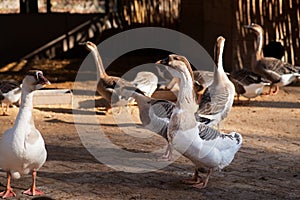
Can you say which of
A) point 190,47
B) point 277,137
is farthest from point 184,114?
point 190,47

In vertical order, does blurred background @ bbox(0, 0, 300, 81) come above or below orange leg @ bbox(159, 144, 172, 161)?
above

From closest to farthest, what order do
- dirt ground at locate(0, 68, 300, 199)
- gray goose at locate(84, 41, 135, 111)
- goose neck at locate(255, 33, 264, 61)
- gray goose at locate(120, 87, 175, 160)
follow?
dirt ground at locate(0, 68, 300, 199) → gray goose at locate(120, 87, 175, 160) → gray goose at locate(84, 41, 135, 111) → goose neck at locate(255, 33, 264, 61)

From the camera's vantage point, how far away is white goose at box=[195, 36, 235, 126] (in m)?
7.70

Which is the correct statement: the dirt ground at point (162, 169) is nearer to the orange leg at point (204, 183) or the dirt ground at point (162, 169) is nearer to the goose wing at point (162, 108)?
the orange leg at point (204, 183)

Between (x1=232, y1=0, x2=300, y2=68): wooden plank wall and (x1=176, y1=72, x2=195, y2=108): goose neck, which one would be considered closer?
(x1=176, y1=72, x2=195, y2=108): goose neck

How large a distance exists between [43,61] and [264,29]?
5853 mm

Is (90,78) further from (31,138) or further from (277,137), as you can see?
(31,138)

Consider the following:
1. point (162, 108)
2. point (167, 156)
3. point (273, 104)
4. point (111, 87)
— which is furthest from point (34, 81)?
point (273, 104)

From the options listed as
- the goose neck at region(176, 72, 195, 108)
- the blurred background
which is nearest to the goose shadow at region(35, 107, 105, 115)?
the blurred background

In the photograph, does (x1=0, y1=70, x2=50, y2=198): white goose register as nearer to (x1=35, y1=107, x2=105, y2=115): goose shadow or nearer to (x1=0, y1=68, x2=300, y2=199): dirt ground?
(x1=0, y1=68, x2=300, y2=199): dirt ground

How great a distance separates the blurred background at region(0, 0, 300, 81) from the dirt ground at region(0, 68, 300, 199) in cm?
355

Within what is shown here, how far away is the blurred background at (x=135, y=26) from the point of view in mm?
13078

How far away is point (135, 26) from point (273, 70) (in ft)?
23.7

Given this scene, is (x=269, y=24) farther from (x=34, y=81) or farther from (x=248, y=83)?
(x=34, y=81)
